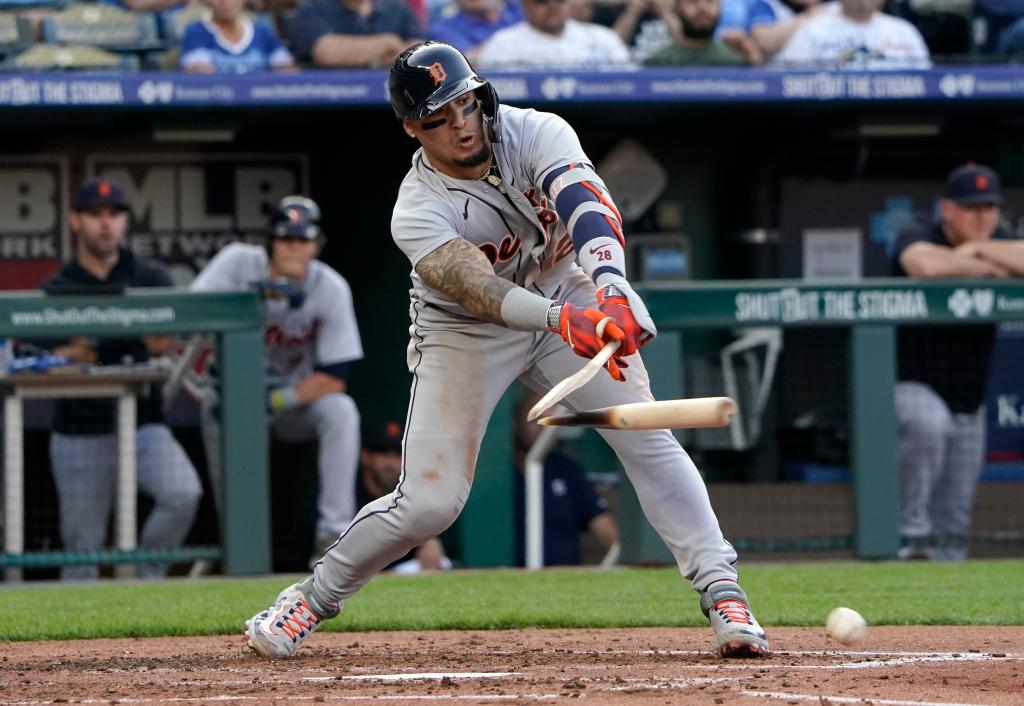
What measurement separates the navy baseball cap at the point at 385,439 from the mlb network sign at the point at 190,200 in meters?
1.87

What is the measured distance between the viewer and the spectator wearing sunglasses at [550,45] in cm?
865

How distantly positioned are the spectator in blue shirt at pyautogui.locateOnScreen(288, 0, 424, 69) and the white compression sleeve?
4.67 metres

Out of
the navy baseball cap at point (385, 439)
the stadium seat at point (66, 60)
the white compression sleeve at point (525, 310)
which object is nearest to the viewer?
the white compression sleeve at point (525, 310)

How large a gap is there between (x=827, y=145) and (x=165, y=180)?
3.57 metres

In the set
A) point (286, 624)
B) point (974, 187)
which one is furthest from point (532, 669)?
point (974, 187)

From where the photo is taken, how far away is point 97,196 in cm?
756

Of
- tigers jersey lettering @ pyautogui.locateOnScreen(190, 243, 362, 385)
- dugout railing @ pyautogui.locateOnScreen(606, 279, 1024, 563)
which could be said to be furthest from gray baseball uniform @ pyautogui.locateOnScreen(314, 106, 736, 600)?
tigers jersey lettering @ pyautogui.locateOnScreen(190, 243, 362, 385)

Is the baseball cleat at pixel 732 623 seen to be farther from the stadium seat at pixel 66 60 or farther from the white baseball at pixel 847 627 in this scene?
the stadium seat at pixel 66 60

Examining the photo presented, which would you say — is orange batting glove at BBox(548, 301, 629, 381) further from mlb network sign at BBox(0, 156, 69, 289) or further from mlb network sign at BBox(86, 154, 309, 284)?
mlb network sign at BBox(0, 156, 69, 289)

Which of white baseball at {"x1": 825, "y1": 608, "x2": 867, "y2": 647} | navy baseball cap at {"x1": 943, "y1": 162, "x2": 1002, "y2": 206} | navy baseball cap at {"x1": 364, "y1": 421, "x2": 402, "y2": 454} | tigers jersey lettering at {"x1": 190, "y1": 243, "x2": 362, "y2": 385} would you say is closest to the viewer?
white baseball at {"x1": 825, "y1": 608, "x2": 867, "y2": 647}

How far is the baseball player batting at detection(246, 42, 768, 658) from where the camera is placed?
416 cm

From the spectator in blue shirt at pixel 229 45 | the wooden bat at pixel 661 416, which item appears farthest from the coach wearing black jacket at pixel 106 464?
the wooden bat at pixel 661 416

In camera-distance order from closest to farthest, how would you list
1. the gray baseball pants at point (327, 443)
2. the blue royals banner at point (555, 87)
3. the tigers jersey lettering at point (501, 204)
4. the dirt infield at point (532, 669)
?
the dirt infield at point (532, 669)
the tigers jersey lettering at point (501, 204)
the gray baseball pants at point (327, 443)
the blue royals banner at point (555, 87)

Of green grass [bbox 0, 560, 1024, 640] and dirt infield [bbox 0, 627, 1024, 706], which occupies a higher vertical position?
dirt infield [bbox 0, 627, 1024, 706]
